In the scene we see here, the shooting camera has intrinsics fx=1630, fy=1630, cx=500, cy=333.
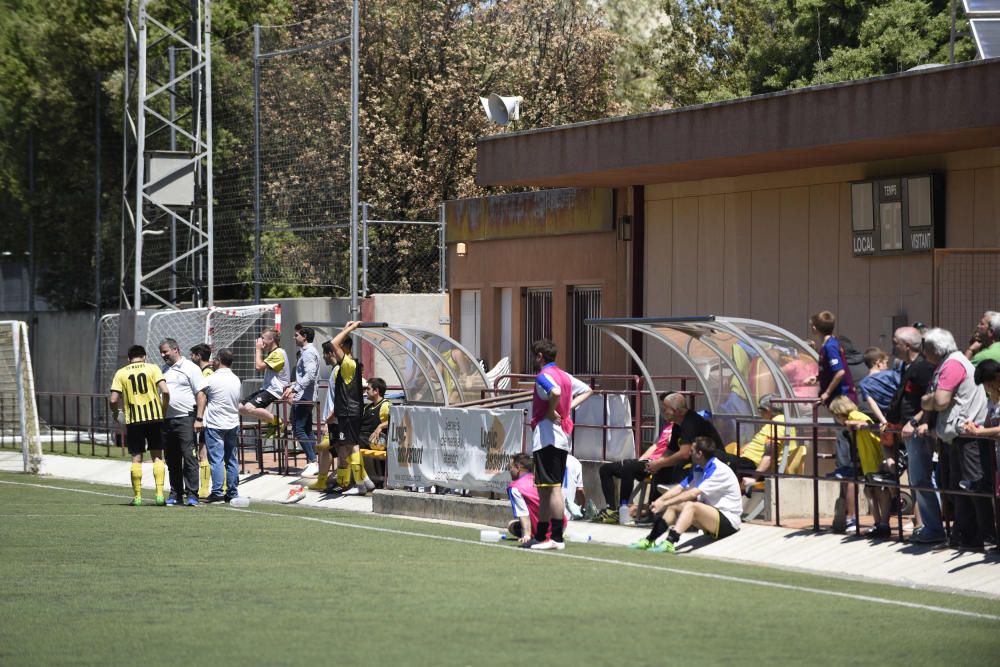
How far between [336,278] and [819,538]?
15.8m

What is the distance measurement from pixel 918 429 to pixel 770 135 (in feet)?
27.1

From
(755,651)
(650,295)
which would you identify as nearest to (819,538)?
(755,651)

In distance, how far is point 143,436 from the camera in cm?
1933

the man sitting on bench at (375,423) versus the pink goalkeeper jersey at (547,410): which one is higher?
the pink goalkeeper jersey at (547,410)

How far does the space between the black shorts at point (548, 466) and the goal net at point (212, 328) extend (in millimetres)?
12713

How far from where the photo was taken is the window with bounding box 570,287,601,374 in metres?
27.3

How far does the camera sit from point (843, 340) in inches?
695

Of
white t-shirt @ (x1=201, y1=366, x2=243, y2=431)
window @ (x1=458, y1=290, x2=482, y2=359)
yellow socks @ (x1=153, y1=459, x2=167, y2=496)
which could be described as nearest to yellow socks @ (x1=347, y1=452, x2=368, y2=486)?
white t-shirt @ (x1=201, y1=366, x2=243, y2=431)

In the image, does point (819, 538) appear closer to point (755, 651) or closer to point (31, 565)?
point (755, 651)

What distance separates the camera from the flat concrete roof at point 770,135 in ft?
60.8

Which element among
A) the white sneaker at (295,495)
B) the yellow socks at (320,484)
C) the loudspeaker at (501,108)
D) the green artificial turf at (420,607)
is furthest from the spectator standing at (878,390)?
the loudspeaker at (501,108)

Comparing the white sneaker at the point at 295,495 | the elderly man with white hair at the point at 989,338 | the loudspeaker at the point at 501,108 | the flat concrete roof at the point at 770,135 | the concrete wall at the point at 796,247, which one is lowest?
the white sneaker at the point at 295,495

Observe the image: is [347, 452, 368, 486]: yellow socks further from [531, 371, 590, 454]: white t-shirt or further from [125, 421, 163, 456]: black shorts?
[531, 371, 590, 454]: white t-shirt

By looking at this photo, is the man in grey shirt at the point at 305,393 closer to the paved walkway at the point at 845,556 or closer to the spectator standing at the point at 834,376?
the paved walkway at the point at 845,556
